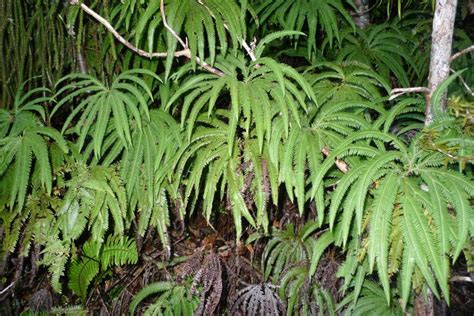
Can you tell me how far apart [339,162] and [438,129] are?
1.03 ft

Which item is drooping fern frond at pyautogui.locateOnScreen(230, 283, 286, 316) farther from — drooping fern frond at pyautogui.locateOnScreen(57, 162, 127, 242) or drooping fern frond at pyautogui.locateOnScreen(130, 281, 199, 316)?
drooping fern frond at pyautogui.locateOnScreen(57, 162, 127, 242)

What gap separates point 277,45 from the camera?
206 centimetres

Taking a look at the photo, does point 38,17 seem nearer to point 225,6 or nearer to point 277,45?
point 225,6

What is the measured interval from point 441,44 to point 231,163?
75 cm

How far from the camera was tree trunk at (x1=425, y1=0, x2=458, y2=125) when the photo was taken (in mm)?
1325

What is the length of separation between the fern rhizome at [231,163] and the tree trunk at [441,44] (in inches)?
0.9

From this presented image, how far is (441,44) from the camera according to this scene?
1345 mm

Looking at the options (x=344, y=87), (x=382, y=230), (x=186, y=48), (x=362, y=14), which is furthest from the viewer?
(x=362, y=14)

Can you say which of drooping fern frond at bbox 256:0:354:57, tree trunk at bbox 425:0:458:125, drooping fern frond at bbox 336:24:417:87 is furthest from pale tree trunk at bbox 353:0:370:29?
tree trunk at bbox 425:0:458:125

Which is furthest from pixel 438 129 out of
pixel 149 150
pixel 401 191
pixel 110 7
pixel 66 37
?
pixel 66 37

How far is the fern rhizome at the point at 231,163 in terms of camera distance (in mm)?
1222

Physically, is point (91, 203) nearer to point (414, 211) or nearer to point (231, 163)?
point (231, 163)

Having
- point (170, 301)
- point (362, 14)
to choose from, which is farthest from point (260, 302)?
point (362, 14)

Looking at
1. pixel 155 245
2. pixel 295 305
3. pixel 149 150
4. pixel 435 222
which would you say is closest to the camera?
pixel 435 222
